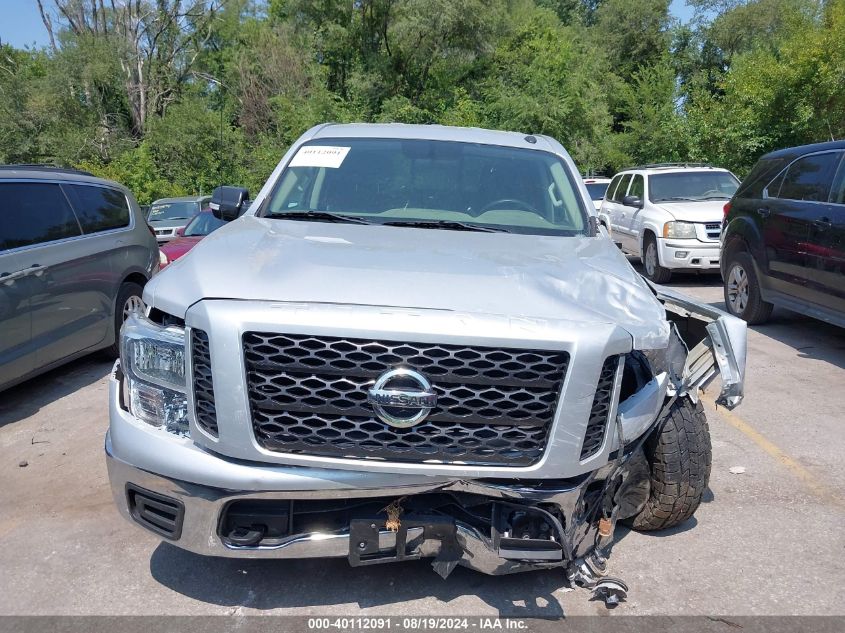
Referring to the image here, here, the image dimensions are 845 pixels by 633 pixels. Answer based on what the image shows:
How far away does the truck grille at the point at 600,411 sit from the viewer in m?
2.83

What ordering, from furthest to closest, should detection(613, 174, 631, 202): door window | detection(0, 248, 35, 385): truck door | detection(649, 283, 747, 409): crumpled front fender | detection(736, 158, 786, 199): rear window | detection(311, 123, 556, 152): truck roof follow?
detection(613, 174, 631, 202): door window < detection(736, 158, 786, 199): rear window < detection(0, 248, 35, 385): truck door < detection(311, 123, 556, 152): truck roof < detection(649, 283, 747, 409): crumpled front fender

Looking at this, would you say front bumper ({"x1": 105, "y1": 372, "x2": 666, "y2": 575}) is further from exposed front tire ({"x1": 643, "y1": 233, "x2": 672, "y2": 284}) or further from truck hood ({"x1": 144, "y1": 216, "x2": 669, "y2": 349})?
exposed front tire ({"x1": 643, "y1": 233, "x2": 672, "y2": 284})

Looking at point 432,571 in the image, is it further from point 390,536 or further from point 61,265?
point 61,265

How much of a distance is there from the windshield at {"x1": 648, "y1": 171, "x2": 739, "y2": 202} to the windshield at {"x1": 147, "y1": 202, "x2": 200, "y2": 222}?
34.5ft

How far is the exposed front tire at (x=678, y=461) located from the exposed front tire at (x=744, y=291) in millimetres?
5211

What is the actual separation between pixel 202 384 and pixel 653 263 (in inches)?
405

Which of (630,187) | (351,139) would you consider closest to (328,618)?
(351,139)

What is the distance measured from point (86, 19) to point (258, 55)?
14.4m

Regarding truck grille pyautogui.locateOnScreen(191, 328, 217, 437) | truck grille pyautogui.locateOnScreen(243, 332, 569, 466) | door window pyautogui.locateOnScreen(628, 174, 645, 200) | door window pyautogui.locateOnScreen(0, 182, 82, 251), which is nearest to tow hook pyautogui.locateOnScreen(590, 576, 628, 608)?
truck grille pyautogui.locateOnScreen(243, 332, 569, 466)

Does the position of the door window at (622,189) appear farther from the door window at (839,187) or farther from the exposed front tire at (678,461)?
the exposed front tire at (678,461)

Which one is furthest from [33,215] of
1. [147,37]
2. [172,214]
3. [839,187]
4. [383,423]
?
Answer: [147,37]

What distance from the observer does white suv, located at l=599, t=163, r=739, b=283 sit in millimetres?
11305

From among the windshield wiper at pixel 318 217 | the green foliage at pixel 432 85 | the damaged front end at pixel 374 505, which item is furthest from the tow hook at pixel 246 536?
the green foliage at pixel 432 85

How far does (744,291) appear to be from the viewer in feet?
28.0
